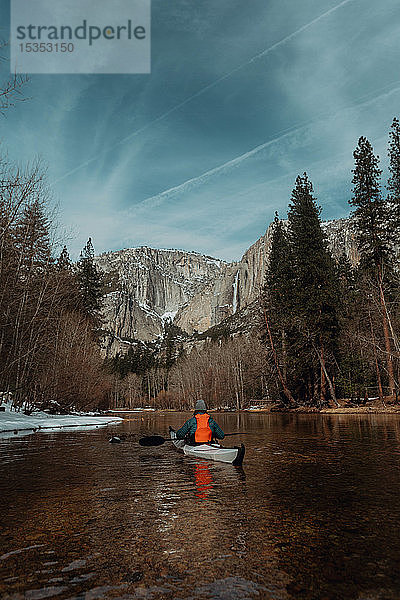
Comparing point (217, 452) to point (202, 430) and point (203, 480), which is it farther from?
point (203, 480)

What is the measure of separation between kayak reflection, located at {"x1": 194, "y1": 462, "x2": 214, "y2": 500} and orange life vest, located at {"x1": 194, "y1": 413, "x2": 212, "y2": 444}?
887 mm

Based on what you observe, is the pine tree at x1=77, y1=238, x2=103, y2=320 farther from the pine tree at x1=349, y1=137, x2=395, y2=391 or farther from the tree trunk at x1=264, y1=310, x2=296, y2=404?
the pine tree at x1=349, y1=137, x2=395, y2=391

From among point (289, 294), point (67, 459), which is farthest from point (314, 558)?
point (289, 294)

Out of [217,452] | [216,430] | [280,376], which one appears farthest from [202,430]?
[280,376]

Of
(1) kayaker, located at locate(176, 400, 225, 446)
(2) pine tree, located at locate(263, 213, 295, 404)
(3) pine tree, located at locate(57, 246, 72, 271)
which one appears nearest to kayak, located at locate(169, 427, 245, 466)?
(1) kayaker, located at locate(176, 400, 225, 446)

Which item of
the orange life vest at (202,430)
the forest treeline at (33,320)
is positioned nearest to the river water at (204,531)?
the orange life vest at (202,430)

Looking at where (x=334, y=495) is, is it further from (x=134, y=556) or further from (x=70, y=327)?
(x=70, y=327)

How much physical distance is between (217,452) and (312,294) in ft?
81.6

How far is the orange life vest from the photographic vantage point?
11156 mm

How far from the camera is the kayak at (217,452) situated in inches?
362

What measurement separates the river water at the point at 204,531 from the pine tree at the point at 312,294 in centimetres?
2360

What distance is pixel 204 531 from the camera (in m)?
4.89

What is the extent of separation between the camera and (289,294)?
37.5 meters

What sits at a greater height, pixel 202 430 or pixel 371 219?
pixel 371 219
